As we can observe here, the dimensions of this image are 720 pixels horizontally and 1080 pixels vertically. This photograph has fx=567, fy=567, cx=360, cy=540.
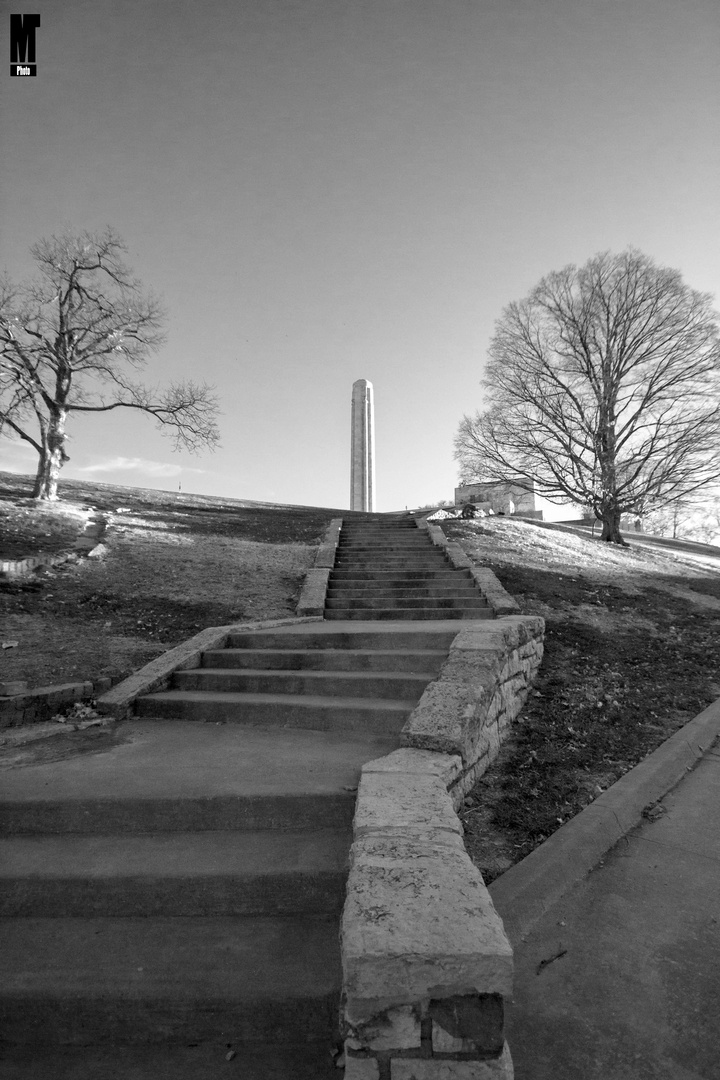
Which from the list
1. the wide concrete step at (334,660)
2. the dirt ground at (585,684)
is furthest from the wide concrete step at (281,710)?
the dirt ground at (585,684)

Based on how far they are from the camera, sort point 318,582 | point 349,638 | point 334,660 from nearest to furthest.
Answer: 1. point 334,660
2. point 349,638
3. point 318,582

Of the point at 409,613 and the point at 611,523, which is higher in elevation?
the point at 611,523

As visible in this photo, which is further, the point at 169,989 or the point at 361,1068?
the point at 169,989

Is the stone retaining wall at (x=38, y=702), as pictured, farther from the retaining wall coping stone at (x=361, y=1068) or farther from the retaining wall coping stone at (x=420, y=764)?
the retaining wall coping stone at (x=361, y=1068)

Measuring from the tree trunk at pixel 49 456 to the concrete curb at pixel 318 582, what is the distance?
840 centimetres

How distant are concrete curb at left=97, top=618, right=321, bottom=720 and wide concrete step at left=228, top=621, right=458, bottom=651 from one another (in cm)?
24

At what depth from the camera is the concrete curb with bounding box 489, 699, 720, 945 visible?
9.53 feet

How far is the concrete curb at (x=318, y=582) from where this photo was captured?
→ 8.41 metres

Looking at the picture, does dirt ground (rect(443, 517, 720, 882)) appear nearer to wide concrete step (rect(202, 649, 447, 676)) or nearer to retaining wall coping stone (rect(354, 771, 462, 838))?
retaining wall coping stone (rect(354, 771, 462, 838))

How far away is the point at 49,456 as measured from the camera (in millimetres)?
16109

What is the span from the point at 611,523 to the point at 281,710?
17.3 m

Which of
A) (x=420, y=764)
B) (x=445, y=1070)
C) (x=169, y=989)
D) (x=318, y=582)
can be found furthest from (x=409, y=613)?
(x=445, y=1070)

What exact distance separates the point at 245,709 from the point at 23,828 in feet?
6.35

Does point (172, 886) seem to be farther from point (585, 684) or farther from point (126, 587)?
point (126, 587)
